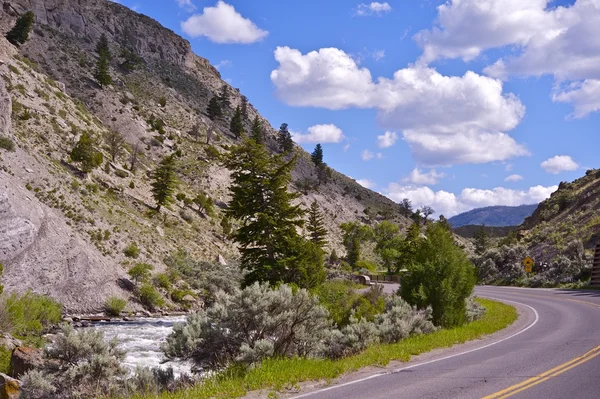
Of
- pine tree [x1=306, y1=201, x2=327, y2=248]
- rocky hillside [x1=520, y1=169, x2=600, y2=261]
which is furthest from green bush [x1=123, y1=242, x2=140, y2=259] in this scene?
rocky hillside [x1=520, y1=169, x2=600, y2=261]

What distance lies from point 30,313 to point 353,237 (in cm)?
7306

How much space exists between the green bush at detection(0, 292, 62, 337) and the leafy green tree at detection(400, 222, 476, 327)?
18.6 m

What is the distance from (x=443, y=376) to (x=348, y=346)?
4661mm

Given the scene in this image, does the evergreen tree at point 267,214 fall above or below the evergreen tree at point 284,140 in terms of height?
below

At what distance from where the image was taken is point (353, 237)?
9331cm

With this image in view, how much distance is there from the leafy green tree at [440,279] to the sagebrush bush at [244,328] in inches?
375

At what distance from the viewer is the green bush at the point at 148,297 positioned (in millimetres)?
35594

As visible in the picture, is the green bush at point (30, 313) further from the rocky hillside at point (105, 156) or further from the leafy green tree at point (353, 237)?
the leafy green tree at point (353, 237)

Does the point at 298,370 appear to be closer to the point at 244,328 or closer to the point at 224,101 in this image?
the point at 244,328

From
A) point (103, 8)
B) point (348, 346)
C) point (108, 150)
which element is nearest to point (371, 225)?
point (108, 150)

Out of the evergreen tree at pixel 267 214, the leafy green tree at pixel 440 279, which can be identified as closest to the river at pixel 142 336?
the evergreen tree at pixel 267 214

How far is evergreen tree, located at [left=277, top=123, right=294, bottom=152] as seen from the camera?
393ft

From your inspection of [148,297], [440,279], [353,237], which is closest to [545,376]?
[440,279]

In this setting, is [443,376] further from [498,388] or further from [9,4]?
[9,4]
